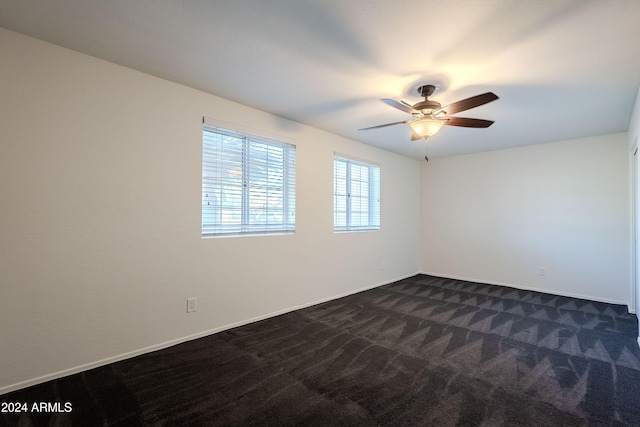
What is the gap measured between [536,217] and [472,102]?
11.7 ft

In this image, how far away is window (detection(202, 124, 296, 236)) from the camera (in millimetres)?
2980

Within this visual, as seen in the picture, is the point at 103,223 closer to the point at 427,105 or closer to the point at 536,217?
the point at 427,105

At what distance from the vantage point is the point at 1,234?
6.32ft

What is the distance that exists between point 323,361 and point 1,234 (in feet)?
8.15

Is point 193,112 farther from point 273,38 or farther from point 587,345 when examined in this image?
point 587,345

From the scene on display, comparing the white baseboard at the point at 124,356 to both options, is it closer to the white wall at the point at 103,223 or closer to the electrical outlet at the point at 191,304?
the white wall at the point at 103,223

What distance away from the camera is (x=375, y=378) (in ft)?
7.14

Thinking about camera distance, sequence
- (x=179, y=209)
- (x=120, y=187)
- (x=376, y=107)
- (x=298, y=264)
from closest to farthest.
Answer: (x=120, y=187) → (x=179, y=209) → (x=376, y=107) → (x=298, y=264)

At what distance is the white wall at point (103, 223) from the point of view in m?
1.99

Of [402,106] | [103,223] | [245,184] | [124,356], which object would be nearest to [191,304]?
[124,356]

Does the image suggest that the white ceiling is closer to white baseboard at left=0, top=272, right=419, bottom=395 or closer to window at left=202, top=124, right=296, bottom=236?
window at left=202, top=124, right=296, bottom=236

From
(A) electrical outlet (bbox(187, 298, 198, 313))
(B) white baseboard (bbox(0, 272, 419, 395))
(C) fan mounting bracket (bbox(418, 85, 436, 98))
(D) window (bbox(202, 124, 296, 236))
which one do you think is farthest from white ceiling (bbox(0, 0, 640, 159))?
(B) white baseboard (bbox(0, 272, 419, 395))

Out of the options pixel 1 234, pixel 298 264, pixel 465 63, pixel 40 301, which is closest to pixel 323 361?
pixel 298 264

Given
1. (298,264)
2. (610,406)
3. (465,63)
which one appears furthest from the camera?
(298,264)
